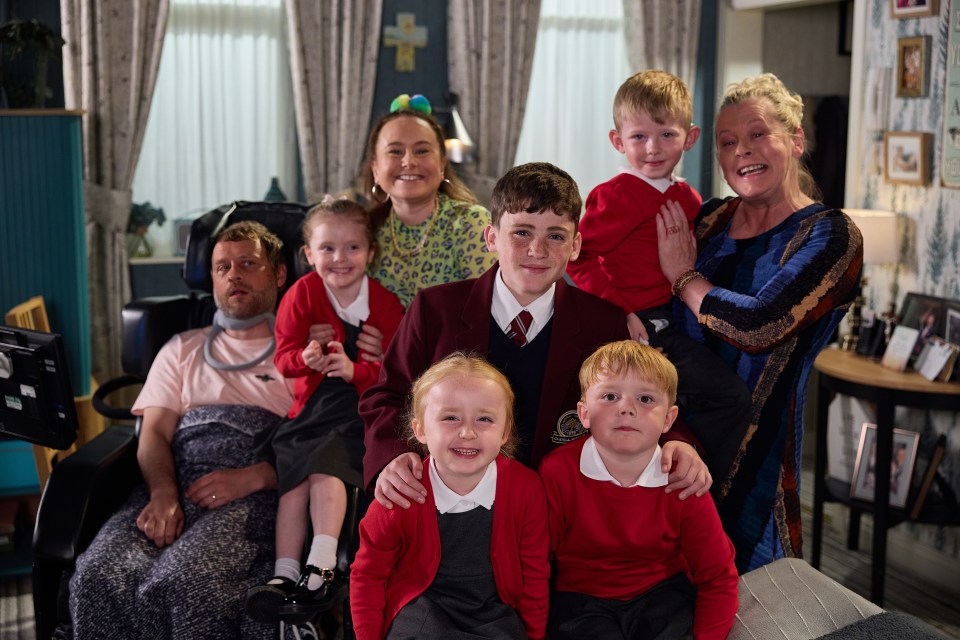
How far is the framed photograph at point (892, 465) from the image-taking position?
3.81m

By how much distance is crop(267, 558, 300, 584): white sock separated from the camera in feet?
8.05

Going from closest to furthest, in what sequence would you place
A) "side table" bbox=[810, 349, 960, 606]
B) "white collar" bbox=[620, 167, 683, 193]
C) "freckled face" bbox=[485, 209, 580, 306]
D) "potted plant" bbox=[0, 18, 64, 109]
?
"freckled face" bbox=[485, 209, 580, 306], "white collar" bbox=[620, 167, 683, 193], "side table" bbox=[810, 349, 960, 606], "potted plant" bbox=[0, 18, 64, 109]

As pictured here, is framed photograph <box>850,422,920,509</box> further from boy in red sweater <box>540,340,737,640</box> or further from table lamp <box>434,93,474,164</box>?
table lamp <box>434,93,474,164</box>

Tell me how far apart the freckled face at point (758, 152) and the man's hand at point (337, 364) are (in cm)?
103

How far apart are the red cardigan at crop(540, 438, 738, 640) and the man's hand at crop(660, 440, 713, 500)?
2cm

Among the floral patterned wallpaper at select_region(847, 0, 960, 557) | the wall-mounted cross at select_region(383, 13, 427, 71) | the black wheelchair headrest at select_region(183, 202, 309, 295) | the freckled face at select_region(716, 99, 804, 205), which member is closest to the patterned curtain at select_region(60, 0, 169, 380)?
the wall-mounted cross at select_region(383, 13, 427, 71)

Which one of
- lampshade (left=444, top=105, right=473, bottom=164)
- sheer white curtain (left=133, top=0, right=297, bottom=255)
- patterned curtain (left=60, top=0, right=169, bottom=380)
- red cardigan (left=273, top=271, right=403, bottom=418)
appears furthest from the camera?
lampshade (left=444, top=105, right=473, bottom=164)

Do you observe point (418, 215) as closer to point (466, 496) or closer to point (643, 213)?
point (643, 213)

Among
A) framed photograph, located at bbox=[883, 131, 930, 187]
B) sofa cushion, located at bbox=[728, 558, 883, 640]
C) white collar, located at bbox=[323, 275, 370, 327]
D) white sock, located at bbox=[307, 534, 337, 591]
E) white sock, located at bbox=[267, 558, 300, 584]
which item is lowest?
white sock, located at bbox=[267, 558, 300, 584]

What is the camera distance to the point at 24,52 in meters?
4.46

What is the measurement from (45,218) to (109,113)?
118cm

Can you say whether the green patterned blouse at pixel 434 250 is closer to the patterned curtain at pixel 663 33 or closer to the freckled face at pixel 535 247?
the freckled face at pixel 535 247

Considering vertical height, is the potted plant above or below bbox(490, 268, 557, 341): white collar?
above

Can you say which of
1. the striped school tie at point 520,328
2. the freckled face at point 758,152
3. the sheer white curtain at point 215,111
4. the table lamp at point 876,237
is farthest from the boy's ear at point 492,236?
the sheer white curtain at point 215,111
